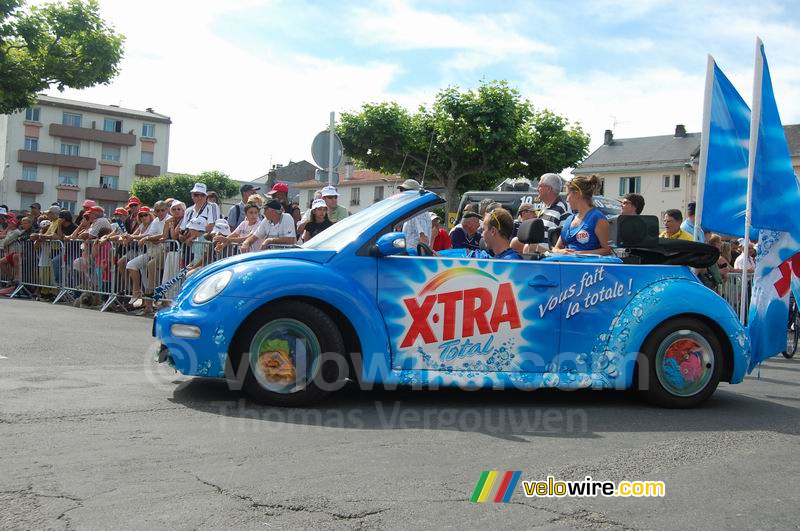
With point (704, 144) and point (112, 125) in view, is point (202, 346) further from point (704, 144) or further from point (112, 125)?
point (112, 125)

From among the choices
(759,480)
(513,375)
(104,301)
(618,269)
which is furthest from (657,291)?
(104,301)

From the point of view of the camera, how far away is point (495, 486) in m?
4.09

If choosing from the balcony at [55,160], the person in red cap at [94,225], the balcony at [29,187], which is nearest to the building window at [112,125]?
the balcony at [55,160]

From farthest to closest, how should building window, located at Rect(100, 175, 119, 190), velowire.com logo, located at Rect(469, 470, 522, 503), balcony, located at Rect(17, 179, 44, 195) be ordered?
1. building window, located at Rect(100, 175, 119, 190)
2. balcony, located at Rect(17, 179, 44, 195)
3. velowire.com logo, located at Rect(469, 470, 522, 503)

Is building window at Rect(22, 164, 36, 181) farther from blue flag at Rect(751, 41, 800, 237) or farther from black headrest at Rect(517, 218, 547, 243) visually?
black headrest at Rect(517, 218, 547, 243)

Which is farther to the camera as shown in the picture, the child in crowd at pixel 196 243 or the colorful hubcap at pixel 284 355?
the child in crowd at pixel 196 243

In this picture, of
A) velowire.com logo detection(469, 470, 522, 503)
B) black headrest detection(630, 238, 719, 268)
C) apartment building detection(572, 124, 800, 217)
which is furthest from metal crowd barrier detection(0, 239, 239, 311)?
apartment building detection(572, 124, 800, 217)

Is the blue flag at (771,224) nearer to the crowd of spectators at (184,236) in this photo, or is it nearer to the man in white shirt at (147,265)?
the crowd of spectators at (184,236)

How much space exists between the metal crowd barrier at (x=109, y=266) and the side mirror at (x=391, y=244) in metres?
6.54

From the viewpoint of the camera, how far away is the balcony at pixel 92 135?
92.8 m

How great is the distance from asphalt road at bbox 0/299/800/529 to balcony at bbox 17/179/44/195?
90.2 metres

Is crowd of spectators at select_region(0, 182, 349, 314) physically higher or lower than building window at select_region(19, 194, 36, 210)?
lower

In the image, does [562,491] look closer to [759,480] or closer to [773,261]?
[759,480]

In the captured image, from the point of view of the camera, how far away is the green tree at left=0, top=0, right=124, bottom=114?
856 inches
